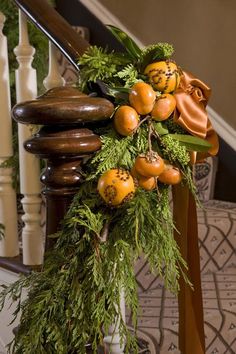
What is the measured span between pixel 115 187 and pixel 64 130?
0.40ft

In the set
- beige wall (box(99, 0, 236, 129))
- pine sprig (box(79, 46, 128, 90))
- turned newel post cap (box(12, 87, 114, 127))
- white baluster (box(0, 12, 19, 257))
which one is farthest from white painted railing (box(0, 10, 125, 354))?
beige wall (box(99, 0, 236, 129))

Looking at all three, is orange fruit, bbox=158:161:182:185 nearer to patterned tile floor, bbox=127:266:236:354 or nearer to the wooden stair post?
the wooden stair post

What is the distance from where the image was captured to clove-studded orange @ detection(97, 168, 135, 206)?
2.63 ft

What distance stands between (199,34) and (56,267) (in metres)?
2.08

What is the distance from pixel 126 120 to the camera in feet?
2.75

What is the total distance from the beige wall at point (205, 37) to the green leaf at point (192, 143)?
1.80 metres

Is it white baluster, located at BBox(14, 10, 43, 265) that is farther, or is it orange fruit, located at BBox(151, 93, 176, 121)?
white baluster, located at BBox(14, 10, 43, 265)

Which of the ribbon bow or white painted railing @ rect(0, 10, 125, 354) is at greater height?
the ribbon bow

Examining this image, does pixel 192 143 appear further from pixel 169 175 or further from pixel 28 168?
pixel 28 168

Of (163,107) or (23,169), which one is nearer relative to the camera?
(163,107)

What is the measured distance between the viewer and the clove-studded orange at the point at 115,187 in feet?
2.63

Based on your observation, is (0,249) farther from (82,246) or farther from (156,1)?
(156,1)

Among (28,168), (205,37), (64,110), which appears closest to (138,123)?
(64,110)

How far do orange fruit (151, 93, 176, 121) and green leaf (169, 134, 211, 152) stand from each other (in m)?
0.04
